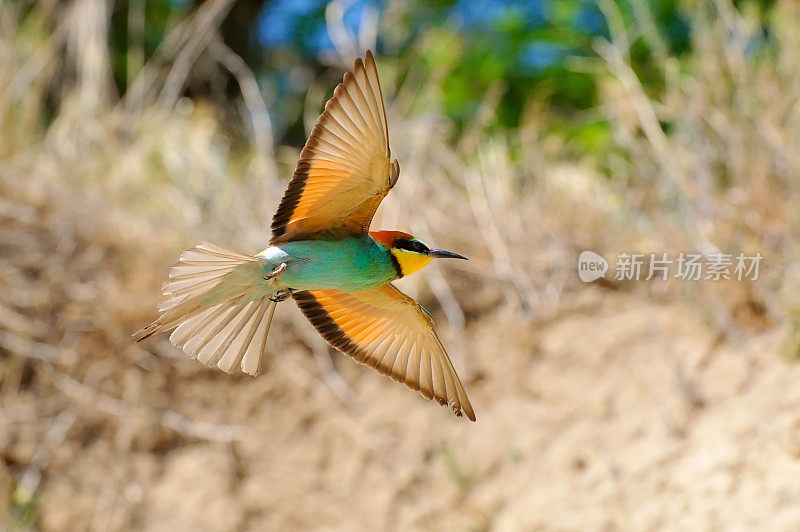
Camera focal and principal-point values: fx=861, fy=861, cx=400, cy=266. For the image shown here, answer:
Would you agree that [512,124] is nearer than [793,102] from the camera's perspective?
No

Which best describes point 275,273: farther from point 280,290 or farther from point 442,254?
point 442,254

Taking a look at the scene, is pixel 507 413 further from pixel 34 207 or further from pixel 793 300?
pixel 34 207

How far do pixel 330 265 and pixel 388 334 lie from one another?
176mm

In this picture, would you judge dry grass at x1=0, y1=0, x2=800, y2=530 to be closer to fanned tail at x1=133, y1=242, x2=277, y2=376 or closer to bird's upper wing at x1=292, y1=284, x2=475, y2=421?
bird's upper wing at x1=292, y1=284, x2=475, y2=421

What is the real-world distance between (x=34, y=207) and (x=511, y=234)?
1.73 m

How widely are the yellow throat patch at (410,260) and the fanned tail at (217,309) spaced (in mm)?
110

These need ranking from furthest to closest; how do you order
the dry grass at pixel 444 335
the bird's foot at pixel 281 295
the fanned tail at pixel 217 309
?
the dry grass at pixel 444 335, the bird's foot at pixel 281 295, the fanned tail at pixel 217 309

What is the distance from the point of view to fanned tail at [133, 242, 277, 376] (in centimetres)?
61

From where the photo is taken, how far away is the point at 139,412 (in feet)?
10.0

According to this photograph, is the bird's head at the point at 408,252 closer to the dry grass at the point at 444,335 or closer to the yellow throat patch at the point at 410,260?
the yellow throat patch at the point at 410,260

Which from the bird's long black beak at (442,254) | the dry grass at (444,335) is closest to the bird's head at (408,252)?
the bird's long black beak at (442,254)

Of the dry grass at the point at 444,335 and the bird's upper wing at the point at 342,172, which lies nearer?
the bird's upper wing at the point at 342,172

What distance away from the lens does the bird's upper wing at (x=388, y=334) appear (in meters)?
0.76

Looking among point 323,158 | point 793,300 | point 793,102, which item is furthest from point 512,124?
point 323,158
